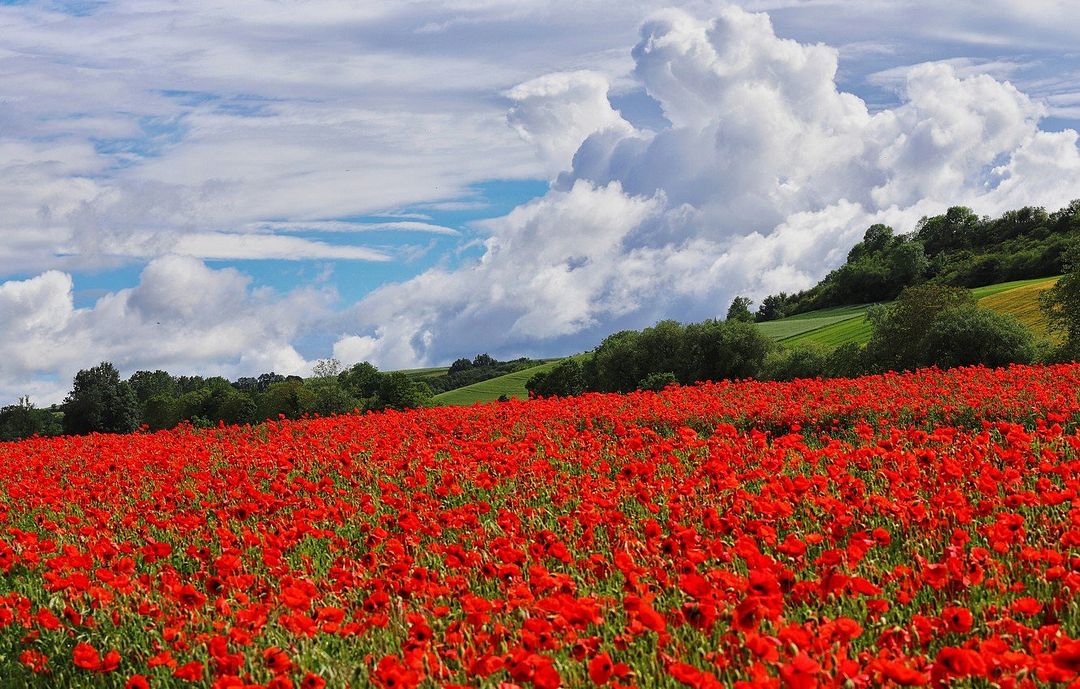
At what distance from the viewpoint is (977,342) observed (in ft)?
118

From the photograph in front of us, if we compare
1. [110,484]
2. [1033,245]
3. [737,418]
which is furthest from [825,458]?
[1033,245]

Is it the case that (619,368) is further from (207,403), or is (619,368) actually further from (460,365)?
(460,365)

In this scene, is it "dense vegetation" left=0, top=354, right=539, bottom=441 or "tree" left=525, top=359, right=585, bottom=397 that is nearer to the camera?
"dense vegetation" left=0, top=354, right=539, bottom=441

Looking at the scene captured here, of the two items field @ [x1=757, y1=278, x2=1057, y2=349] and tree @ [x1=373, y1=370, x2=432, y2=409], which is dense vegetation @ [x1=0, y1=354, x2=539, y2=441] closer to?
tree @ [x1=373, y1=370, x2=432, y2=409]

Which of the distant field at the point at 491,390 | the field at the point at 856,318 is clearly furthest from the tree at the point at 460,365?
the field at the point at 856,318

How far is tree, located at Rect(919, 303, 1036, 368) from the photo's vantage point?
35.2 meters

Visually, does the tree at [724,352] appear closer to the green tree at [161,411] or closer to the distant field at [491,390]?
the green tree at [161,411]

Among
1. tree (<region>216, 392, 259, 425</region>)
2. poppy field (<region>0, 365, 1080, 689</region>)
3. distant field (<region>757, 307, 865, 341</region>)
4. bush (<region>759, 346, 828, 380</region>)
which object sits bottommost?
bush (<region>759, 346, 828, 380</region>)

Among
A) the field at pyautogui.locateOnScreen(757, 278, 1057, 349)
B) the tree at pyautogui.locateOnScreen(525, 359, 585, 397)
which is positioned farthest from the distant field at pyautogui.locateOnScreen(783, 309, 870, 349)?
the tree at pyautogui.locateOnScreen(525, 359, 585, 397)

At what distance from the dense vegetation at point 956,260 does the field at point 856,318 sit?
4.71 metres

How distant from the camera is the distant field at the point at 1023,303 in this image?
2667 inches

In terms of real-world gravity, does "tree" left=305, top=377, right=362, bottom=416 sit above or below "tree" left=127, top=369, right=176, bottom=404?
below

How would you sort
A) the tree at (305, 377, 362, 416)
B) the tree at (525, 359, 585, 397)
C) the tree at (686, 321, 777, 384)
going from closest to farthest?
the tree at (686, 321, 777, 384) → the tree at (305, 377, 362, 416) → the tree at (525, 359, 585, 397)

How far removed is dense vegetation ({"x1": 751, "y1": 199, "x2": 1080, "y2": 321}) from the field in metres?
4.71
